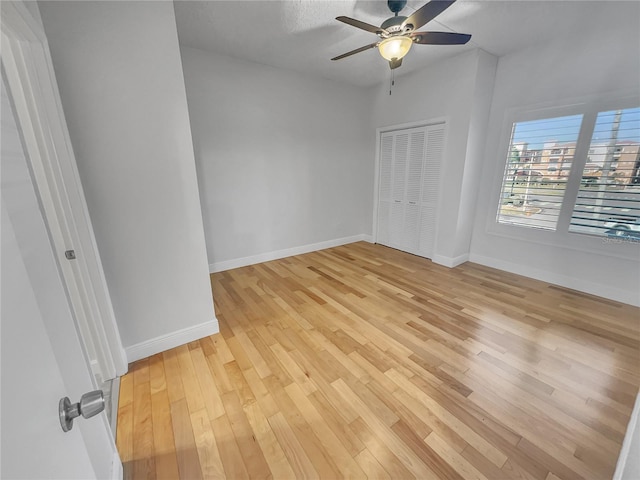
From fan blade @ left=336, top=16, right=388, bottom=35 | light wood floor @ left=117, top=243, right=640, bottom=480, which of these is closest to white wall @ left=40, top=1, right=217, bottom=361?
light wood floor @ left=117, top=243, right=640, bottom=480

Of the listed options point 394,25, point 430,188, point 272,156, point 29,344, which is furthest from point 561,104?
point 29,344

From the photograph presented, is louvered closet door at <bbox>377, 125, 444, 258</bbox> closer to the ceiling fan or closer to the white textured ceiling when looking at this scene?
the white textured ceiling

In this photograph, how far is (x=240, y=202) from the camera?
3.53 meters

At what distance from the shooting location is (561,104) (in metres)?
2.77

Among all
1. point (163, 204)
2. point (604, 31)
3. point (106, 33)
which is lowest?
point (163, 204)

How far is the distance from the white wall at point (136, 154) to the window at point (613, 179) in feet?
12.7

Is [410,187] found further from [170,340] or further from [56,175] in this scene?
[56,175]

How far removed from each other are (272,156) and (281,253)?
4.86 ft

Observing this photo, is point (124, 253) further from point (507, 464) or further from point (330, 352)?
point (507, 464)

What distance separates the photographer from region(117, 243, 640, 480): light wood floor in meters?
1.25

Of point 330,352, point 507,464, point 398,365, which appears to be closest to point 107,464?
point 330,352

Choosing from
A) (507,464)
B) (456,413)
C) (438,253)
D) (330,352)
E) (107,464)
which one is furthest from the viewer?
(438,253)

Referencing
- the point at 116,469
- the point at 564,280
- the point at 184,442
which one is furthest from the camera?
the point at 564,280

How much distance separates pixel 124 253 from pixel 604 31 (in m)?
4.62
